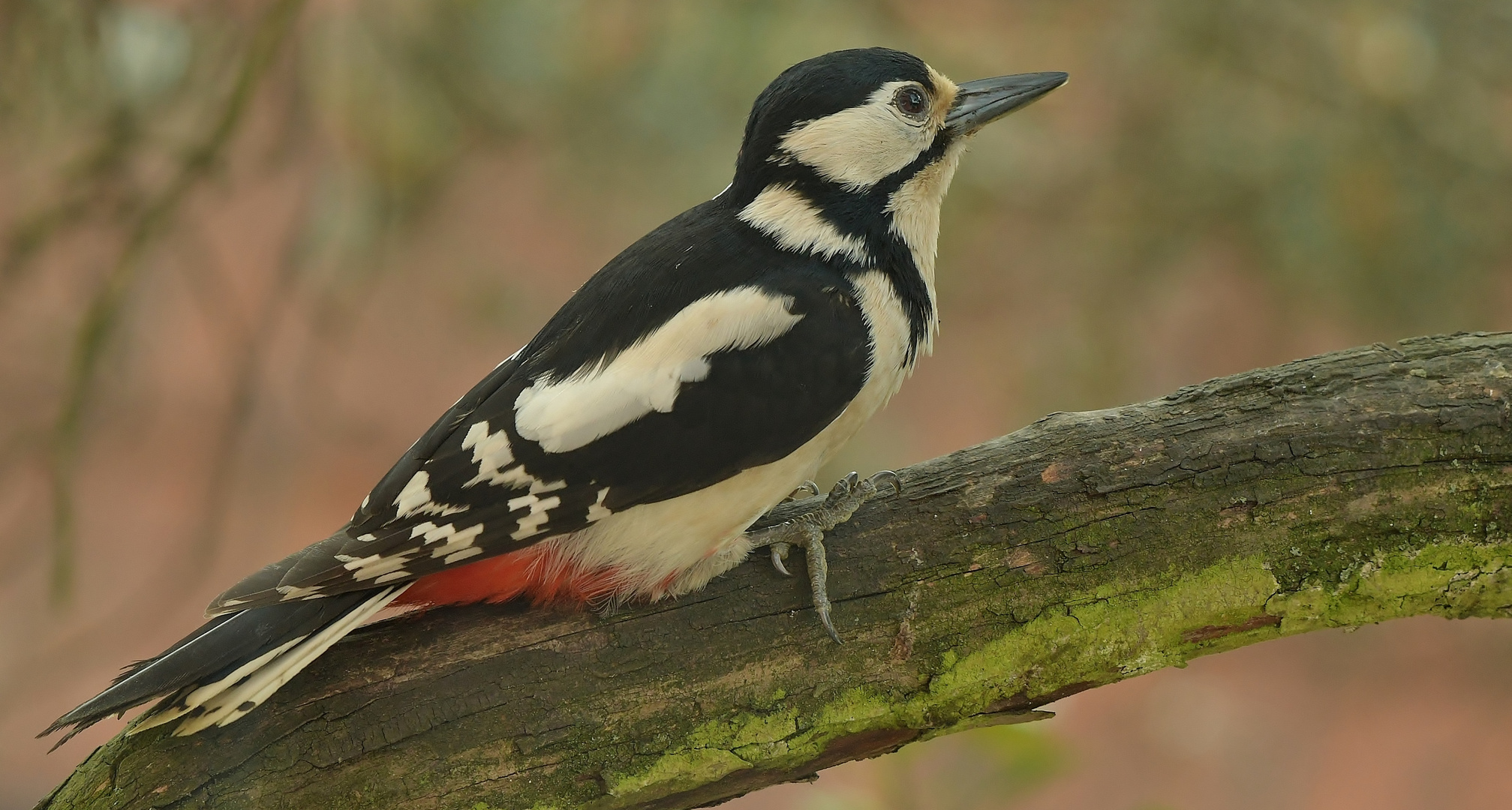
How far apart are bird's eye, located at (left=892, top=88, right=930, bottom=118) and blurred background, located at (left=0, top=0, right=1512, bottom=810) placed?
4.26ft

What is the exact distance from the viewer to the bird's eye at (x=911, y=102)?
2453 millimetres

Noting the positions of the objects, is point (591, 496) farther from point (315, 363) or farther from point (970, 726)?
point (315, 363)

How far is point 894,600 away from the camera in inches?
85.6

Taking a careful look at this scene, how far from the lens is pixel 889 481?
7.67 feet

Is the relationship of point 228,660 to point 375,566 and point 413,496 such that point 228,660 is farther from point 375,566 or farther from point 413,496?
point 413,496

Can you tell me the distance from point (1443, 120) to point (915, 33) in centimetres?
211

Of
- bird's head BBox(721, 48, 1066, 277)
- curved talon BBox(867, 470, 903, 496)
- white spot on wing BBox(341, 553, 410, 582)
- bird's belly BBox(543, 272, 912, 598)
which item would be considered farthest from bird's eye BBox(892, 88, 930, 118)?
white spot on wing BBox(341, 553, 410, 582)

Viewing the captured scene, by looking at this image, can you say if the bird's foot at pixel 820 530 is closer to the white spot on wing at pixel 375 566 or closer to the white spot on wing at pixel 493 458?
the white spot on wing at pixel 493 458

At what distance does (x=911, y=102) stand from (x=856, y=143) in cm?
16

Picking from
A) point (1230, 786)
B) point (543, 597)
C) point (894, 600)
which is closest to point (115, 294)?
point (543, 597)

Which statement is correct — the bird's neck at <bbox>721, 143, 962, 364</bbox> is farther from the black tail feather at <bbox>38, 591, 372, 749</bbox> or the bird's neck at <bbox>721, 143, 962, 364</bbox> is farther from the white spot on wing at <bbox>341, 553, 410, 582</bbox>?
the black tail feather at <bbox>38, 591, 372, 749</bbox>

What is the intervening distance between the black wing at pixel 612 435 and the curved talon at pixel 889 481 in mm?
208

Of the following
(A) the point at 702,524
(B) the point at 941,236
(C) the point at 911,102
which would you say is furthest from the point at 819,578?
(B) the point at 941,236

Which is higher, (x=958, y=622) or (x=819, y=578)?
(x=819, y=578)
